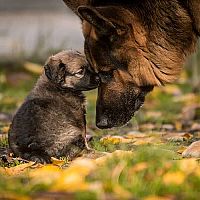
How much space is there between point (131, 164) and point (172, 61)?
1.53m

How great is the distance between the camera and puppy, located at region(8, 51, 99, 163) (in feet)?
18.5

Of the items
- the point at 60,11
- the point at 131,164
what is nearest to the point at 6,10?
the point at 60,11

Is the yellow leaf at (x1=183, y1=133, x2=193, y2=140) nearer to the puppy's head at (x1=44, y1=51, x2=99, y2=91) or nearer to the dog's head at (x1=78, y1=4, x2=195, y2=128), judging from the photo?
the dog's head at (x1=78, y1=4, x2=195, y2=128)

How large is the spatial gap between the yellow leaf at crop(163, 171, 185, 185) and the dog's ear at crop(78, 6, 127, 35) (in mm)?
1450

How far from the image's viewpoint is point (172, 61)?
583 cm

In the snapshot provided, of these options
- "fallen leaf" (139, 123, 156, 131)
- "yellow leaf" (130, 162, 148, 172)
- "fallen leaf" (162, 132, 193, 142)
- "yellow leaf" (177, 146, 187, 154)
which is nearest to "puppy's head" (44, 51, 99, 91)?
"yellow leaf" (177, 146, 187, 154)

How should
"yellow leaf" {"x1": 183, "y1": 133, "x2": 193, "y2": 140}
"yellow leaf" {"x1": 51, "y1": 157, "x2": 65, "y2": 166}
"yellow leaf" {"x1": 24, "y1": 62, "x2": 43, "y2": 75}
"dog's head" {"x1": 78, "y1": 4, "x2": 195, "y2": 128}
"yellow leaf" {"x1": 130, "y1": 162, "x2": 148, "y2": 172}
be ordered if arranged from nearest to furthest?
"yellow leaf" {"x1": 130, "y1": 162, "x2": 148, "y2": 172}
"yellow leaf" {"x1": 51, "y1": 157, "x2": 65, "y2": 166}
"dog's head" {"x1": 78, "y1": 4, "x2": 195, "y2": 128}
"yellow leaf" {"x1": 183, "y1": 133, "x2": 193, "y2": 140}
"yellow leaf" {"x1": 24, "y1": 62, "x2": 43, "y2": 75}

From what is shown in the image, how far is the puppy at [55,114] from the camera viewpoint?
5641mm

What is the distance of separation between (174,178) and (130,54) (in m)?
1.66

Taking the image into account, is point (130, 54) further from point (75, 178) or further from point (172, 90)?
point (172, 90)

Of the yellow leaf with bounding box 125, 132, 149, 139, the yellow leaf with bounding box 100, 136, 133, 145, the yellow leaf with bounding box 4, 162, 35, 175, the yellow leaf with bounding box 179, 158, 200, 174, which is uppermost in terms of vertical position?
the yellow leaf with bounding box 179, 158, 200, 174

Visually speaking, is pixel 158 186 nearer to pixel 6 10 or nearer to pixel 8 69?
pixel 8 69

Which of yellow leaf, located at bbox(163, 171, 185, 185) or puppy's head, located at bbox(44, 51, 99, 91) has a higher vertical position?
puppy's head, located at bbox(44, 51, 99, 91)

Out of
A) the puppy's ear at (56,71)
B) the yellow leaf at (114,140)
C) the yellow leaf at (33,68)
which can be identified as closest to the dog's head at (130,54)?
the puppy's ear at (56,71)
